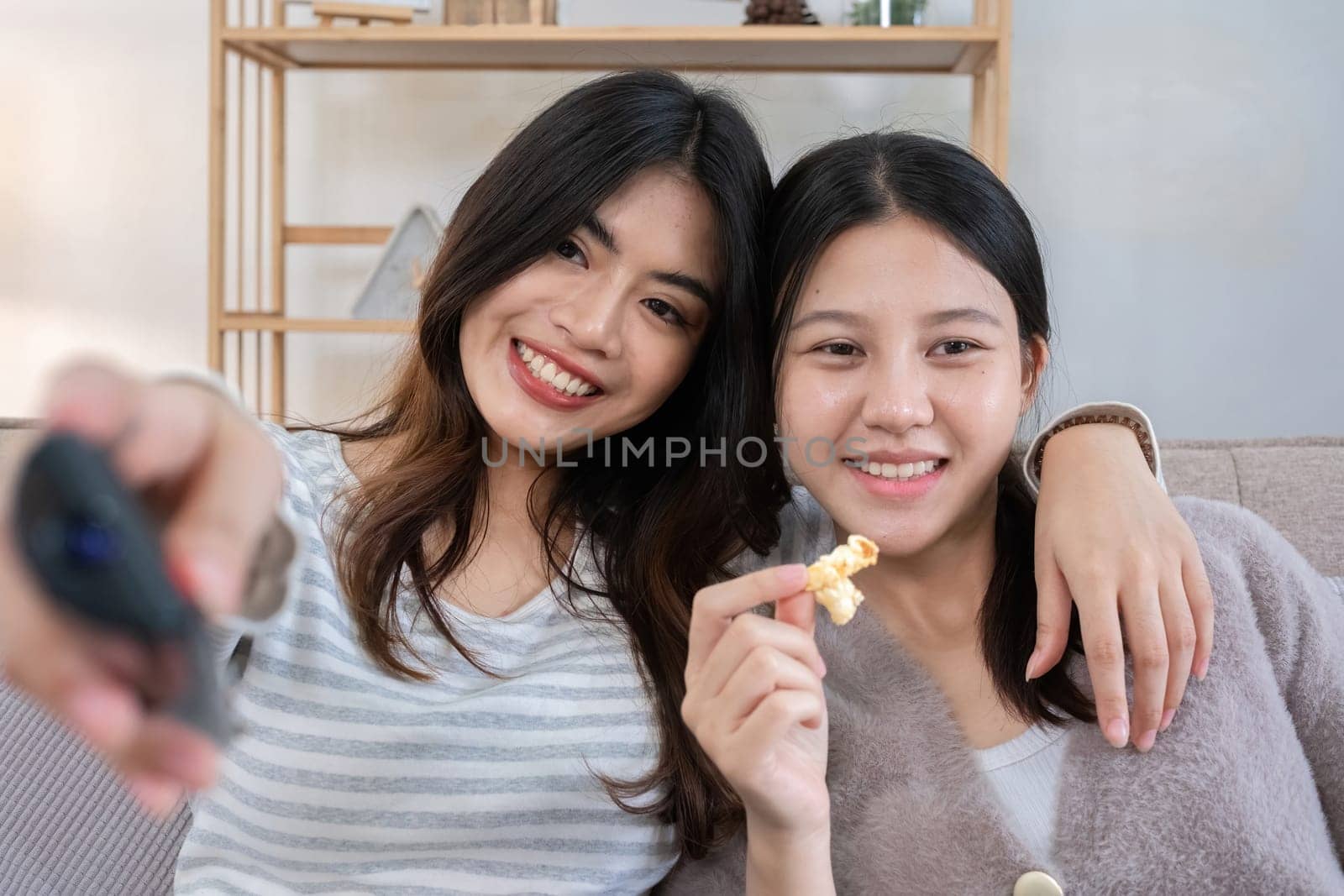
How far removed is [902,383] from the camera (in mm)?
975

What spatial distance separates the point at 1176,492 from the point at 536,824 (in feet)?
2.84

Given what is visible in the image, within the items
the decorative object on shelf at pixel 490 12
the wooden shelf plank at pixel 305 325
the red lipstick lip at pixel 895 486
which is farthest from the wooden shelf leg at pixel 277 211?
the red lipstick lip at pixel 895 486

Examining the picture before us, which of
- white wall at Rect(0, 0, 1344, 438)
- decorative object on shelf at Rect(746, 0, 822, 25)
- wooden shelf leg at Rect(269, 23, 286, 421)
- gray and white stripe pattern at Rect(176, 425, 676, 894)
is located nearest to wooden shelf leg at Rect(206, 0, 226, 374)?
wooden shelf leg at Rect(269, 23, 286, 421)

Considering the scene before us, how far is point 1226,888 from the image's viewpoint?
36.2 inches

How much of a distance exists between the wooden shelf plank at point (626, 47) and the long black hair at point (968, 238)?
120 cm

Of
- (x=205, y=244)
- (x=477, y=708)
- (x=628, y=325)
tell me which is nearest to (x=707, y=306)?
(x=628, y=325)

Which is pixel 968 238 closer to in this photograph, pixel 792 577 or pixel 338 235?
pixel 792 577

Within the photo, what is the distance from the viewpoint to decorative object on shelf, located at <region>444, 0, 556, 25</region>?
7.70 feet

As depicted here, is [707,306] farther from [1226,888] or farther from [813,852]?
[1226,888]

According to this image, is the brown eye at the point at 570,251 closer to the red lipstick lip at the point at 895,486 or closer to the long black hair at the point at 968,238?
the long black hair at the point at 968,238

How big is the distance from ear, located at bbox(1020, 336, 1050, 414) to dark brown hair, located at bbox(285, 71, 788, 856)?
0.84 feet

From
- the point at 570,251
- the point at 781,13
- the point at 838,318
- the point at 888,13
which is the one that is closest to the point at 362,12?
the point at 781,13

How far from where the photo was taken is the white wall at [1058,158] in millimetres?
2512

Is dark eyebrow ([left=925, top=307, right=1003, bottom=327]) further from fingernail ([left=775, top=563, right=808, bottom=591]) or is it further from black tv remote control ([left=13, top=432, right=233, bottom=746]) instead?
black tv remote control ([left=13, top=432, right=233, bottom=746])
